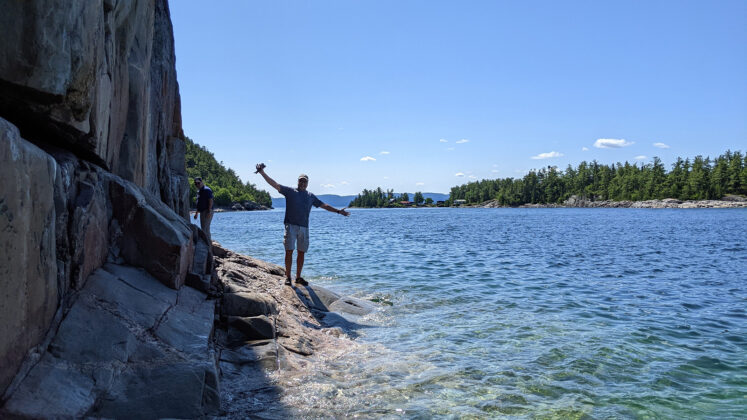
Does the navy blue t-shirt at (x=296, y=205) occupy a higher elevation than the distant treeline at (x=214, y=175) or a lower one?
lower

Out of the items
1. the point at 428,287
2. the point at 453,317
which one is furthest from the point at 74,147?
the point at 428,287

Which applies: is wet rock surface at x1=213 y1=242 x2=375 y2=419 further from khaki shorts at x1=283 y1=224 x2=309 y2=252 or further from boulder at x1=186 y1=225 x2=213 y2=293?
khaki shorts at x1=283 y1=224 x2=309 y2=252

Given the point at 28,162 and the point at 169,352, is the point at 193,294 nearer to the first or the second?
the point at 169,352

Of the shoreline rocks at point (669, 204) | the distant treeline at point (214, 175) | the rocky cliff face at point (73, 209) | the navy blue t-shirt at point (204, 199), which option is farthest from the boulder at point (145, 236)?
the shoreline rocks at point (669, 204)

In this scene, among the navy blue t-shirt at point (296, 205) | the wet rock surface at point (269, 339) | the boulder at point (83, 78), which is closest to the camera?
the boulder at point (83, 78)

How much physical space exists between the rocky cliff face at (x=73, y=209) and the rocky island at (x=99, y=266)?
0.02 m

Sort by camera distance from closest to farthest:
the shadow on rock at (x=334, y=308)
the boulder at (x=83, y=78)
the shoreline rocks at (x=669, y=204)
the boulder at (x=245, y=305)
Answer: the boulder at (x=83, y=78) < the boulder at (x=245, y=305) < the shadow on rock at (x=334, y=308) < the shoreline rocks at (x=669, y=204)

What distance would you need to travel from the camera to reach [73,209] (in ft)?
15.6

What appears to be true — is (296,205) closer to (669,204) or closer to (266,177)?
(266,177)

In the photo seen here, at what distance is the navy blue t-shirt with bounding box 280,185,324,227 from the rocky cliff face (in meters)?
3.84

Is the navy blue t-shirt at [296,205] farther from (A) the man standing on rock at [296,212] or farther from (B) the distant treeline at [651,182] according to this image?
(B) the distant treeline at [651,182]

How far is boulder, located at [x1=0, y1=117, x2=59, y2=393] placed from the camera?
3332mm

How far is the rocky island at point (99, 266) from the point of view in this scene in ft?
12.0

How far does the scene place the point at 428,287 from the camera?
15.2 metres
